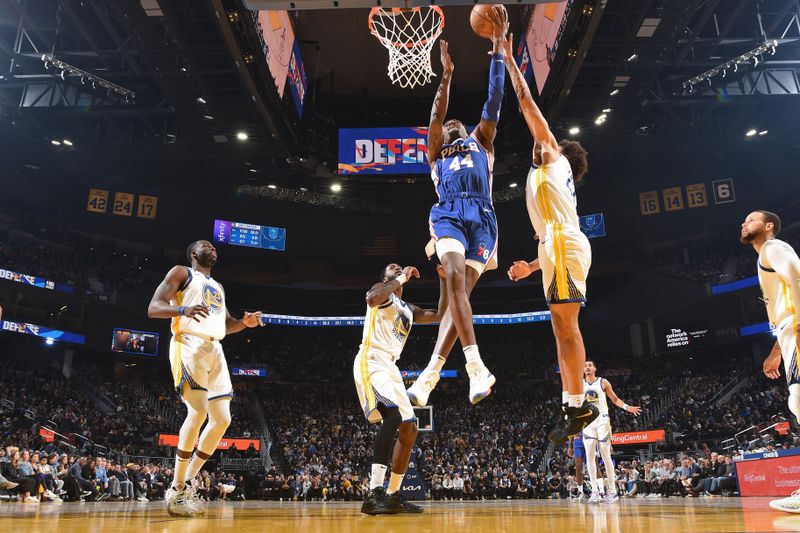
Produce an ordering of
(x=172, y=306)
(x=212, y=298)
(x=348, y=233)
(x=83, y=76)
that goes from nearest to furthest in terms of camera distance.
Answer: (x=172, y=306), (x=212, y=298), (x=83, y=76), (x=348, y=233)

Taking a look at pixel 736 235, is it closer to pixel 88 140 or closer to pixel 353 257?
pixel 353 257

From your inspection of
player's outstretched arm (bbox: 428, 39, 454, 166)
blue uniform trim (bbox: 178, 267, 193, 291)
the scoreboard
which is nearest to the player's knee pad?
blue uniform trim (bbox: 178, 267, 193, 291)

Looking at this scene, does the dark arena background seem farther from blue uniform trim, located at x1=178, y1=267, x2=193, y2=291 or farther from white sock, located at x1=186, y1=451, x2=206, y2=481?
blue uniform trim, located at x1=178, y1=267, x2=193, y2=291

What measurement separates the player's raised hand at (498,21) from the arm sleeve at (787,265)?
9.02 ft

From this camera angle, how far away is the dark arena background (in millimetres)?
15664

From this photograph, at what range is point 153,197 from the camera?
28.9 m

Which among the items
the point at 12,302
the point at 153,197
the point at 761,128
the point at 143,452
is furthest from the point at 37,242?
the point at 761,128

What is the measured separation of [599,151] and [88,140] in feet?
61.8

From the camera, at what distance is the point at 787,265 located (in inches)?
183

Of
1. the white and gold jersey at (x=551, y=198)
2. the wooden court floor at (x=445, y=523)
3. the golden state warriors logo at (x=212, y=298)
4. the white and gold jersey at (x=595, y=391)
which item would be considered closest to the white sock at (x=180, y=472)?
the wooden court floor at (x=445, y=523)

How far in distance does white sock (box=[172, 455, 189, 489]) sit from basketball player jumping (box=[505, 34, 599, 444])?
323 cm

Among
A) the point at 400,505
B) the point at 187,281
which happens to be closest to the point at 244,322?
the point at 187,281

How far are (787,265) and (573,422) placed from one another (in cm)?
214

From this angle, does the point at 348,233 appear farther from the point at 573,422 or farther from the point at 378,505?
the point at 573,422
